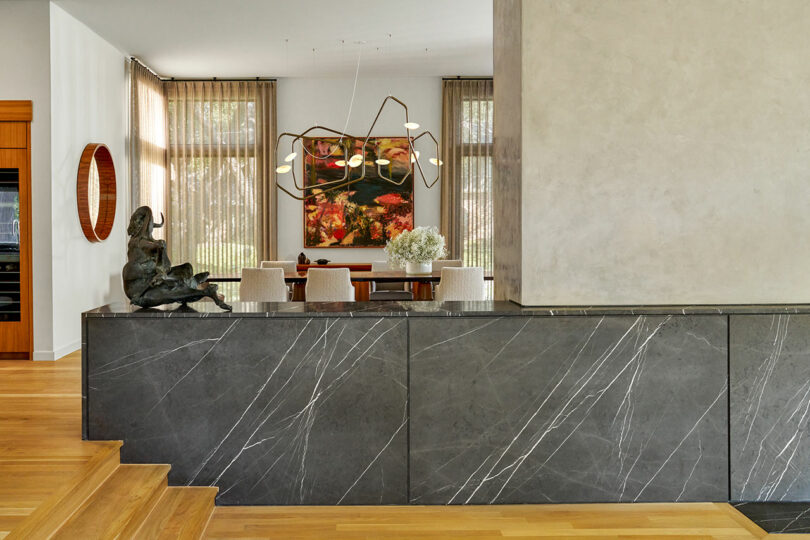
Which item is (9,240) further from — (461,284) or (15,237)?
(461,284)

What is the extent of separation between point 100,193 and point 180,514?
18.2ft

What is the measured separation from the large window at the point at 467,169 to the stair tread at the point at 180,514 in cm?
668

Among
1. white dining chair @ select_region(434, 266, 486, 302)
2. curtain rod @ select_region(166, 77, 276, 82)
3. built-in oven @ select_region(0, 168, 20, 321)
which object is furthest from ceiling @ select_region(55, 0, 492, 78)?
white dining chair @ select_region(434, 266, 486, 302)

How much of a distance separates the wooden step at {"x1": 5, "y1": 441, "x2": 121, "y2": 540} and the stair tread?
10.2 inches

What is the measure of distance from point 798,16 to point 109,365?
11.7ft

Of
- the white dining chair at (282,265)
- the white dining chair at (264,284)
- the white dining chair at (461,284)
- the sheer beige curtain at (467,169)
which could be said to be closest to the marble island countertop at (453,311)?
the white dining chair at (461,284)

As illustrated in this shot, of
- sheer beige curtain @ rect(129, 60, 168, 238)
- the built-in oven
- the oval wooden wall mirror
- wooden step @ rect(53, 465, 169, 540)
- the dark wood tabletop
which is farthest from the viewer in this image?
sheer beige curtain @ rect(129, 60, 168, 238)

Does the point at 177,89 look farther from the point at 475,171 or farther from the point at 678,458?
the point at 678,458

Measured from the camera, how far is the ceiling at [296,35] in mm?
6402

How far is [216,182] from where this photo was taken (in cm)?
930

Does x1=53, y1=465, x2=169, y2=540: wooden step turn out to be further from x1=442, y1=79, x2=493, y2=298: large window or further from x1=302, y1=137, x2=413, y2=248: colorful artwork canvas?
x1=442, y1=79, x2=493, y2=298: large window

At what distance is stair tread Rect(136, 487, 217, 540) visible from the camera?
261cm

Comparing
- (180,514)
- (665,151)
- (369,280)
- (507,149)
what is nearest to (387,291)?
(369,280)

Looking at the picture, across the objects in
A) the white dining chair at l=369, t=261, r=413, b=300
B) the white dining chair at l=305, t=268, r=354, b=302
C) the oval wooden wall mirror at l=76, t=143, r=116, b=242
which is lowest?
the white dining chair at l=369, t=261, r=413, b=300
